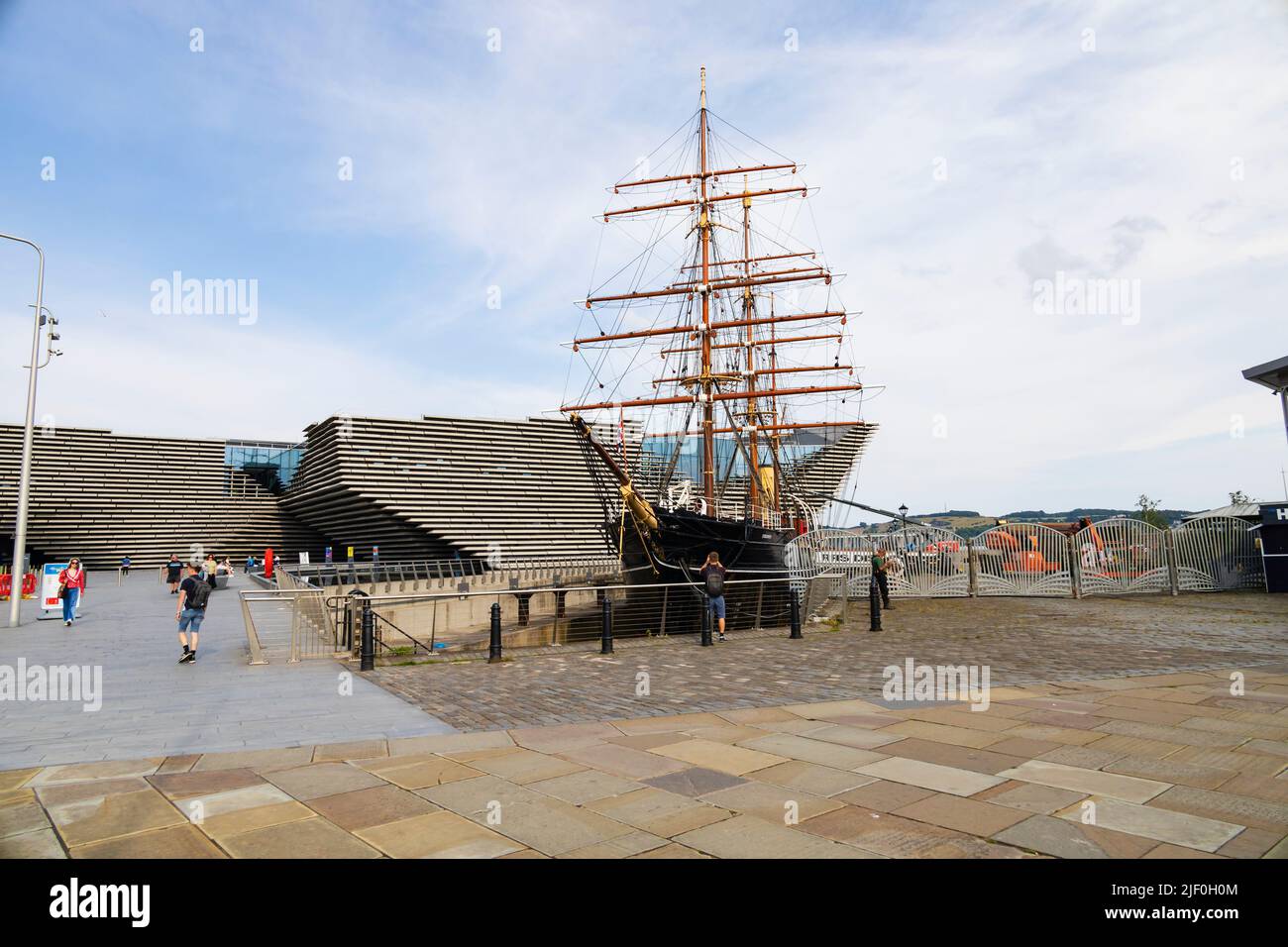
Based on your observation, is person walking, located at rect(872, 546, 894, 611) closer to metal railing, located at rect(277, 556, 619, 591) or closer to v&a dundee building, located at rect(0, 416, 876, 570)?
metal railing, located at rect(277, 556, 619, 591)

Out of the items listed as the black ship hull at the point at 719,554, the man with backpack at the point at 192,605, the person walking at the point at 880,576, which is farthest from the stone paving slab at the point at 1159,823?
the person walking at the point at 880,576

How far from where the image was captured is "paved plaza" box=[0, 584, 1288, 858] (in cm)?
418

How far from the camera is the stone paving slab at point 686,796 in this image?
4.07 metres

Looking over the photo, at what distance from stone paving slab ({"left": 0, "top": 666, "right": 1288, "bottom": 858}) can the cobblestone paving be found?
59.7 inches

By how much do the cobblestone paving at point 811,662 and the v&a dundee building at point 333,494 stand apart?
30052 mm

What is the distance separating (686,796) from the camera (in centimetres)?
495

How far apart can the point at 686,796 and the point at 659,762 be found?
2.91 ft

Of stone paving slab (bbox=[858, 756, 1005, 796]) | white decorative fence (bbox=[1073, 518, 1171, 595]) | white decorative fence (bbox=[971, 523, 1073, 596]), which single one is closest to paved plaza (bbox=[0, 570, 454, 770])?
stone paving slab (bbox=[858, 756, 1005, 796])

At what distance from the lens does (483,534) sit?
50.0 meters

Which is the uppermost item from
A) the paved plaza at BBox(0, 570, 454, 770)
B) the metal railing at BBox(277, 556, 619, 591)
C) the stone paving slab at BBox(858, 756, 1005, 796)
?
the stone paving slab at BBox(858, 756, 1005, 796)

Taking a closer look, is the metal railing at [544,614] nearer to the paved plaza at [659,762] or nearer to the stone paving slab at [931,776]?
the paved plaza at [659,762]

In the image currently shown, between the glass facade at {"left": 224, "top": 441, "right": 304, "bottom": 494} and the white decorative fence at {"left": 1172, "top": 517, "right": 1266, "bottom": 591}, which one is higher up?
the glass facade at {"left": 224, "top": 441, "right": 304, "bottom": 494}

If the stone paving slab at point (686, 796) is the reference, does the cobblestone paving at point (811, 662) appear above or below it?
below

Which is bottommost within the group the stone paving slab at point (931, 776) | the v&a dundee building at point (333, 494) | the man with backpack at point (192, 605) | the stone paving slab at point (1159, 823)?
the stone paving slab at point (931, 776)
